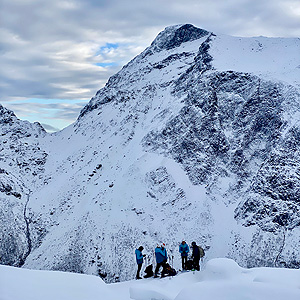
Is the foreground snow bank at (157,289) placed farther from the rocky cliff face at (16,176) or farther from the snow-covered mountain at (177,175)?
the rocky cliff face at (16,176)

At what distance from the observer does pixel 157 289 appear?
15328 mm

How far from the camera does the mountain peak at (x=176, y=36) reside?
332 feet

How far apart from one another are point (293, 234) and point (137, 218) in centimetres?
2001

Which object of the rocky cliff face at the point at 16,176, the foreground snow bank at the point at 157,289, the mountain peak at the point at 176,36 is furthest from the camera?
the mountain peak at the point at 176,36

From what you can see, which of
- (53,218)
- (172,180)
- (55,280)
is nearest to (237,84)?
(172,180)

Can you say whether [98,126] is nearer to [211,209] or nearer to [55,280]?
[211,209]

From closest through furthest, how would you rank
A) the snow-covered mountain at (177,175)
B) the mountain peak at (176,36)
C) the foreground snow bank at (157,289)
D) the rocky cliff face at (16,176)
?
the foreground snow bank at (157,289) < the snow-covered mountain at (177,175) < the rocky cliff face at (16,176) < the mountain peak at (176,36)

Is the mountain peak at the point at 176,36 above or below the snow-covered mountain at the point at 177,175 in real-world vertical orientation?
above

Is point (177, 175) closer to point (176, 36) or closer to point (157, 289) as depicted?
point (157, 289)

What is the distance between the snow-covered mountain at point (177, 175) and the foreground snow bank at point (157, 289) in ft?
91.7

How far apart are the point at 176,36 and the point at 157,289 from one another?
315 feet

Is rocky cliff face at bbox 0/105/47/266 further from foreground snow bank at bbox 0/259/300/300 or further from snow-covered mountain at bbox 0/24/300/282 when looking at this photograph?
foreground snow bank at bbox 0/259/300/300

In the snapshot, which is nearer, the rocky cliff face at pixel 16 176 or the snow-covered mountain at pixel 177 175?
the snow-covered mountain at pixel 177 175

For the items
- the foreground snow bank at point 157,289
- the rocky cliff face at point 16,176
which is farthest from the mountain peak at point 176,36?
the foreground snow bank at point 157,289
